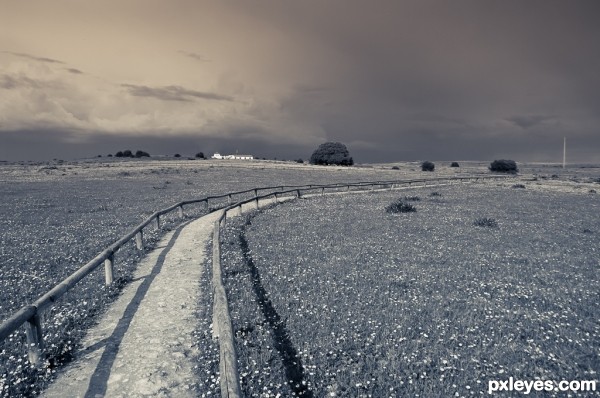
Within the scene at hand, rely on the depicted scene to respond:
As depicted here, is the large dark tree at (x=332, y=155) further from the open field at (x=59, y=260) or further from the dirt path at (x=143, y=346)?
the dirt path at (x=143, y=346)

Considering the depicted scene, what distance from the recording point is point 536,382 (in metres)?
7.88

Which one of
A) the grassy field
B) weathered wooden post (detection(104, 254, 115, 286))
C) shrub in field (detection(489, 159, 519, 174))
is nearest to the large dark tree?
shrub in field (detection(489, 159, 519, 174))

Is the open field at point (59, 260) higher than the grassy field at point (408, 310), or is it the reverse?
the open field at point (59, 260)

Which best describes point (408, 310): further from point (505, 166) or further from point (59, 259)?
point (505, 166)

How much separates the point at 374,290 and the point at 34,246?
57.9 feet

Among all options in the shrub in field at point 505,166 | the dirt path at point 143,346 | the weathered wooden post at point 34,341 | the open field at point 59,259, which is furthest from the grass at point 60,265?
the shrub in field at point 505,166

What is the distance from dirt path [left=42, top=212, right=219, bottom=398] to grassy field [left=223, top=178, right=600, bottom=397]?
1.25 m

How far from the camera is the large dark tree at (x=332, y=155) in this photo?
138375mm

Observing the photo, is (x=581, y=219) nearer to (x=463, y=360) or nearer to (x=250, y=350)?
(x=463, y=360)

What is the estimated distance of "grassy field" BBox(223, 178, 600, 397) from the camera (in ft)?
26.1

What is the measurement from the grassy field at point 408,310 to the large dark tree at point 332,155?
115m

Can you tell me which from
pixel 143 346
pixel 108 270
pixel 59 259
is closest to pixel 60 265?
pixel 59 259

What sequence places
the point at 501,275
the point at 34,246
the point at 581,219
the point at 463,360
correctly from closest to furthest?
the point at 463,360
the point at 501,275
the point at 34,246
the point at 581,219

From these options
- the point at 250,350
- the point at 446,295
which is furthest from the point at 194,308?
the point at 446,295
